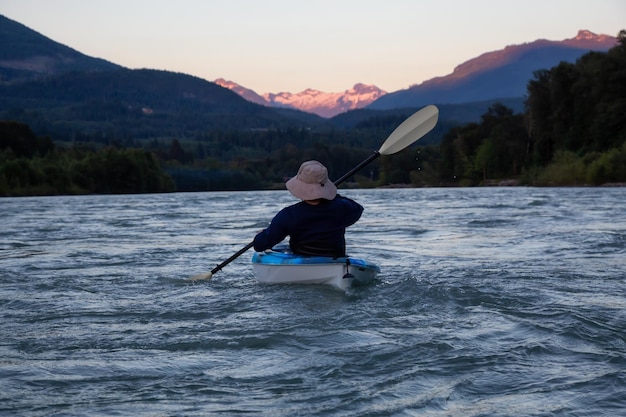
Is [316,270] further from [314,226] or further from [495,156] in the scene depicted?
[495,156]

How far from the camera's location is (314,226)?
8.35m

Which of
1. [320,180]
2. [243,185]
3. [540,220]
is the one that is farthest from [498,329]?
[243,185]

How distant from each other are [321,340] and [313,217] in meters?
2.54

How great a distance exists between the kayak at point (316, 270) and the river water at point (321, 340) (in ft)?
0.41

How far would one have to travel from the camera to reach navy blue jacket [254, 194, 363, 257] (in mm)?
8219

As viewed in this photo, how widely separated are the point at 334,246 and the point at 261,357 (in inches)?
126

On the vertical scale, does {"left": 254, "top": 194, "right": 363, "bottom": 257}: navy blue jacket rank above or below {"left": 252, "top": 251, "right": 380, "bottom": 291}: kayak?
above

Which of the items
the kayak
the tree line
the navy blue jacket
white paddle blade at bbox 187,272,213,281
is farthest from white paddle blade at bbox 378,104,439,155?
the tree line

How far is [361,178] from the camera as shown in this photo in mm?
145125

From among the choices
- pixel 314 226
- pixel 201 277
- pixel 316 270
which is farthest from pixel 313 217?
pixel 201 277

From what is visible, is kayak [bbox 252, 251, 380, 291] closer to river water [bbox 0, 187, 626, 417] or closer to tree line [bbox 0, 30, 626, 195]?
river water [bbox 0, 187, 626, 417]

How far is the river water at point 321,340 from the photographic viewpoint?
430 cm

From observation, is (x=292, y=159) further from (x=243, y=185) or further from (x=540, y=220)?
(x=540, y=220)

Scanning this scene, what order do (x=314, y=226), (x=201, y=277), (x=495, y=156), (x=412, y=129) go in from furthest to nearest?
(x=495, y=156), (x=412, y=129), (x=201, y=277), (x=314, y=226)
